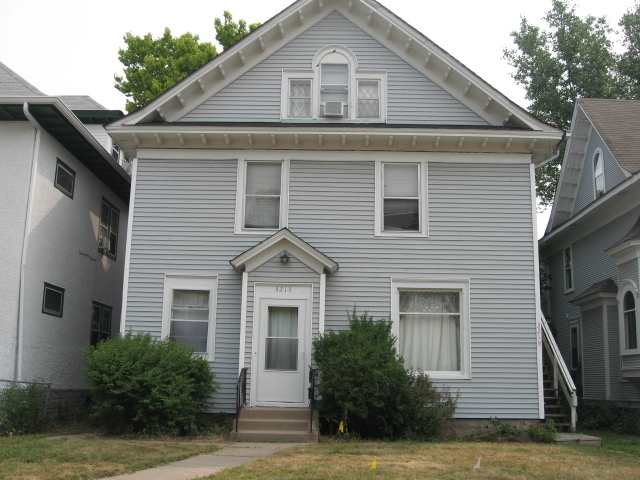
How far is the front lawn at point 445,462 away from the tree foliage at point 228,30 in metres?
18.8

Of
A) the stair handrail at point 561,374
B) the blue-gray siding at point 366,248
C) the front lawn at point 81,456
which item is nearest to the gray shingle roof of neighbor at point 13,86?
the blue-gray siding at point 366,248

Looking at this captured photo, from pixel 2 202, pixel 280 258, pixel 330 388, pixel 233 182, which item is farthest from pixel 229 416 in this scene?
pixel 2 202

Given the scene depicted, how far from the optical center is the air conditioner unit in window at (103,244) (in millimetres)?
18062

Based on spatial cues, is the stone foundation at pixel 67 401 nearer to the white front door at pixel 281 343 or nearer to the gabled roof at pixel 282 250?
the white front door at pixel 281 343

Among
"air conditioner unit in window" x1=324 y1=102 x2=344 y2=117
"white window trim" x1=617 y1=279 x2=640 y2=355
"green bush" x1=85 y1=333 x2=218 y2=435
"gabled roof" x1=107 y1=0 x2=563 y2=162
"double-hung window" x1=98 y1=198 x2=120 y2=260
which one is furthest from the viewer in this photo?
"double-hung window" x1=98 y1=198 x2=120 y2=260

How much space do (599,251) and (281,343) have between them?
9.76 m

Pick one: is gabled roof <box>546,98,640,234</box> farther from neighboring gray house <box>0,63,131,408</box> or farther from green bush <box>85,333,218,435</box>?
neighboring gray house <box>0,63,131,408</box>

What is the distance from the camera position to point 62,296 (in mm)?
15570

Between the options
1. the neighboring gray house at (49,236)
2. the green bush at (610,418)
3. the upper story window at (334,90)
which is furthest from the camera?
the green bush at (610,418)

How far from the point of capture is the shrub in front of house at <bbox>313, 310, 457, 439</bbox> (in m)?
11.9

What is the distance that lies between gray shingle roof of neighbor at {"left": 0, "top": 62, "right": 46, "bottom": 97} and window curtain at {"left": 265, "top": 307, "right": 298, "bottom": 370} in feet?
20.5

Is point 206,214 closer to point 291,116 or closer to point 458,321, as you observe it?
point 291,116

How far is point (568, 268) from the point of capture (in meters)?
21.0

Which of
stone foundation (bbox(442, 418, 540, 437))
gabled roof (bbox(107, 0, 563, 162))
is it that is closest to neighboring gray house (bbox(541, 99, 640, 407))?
gabled roof (bbox(107, 0, 563, 162))
